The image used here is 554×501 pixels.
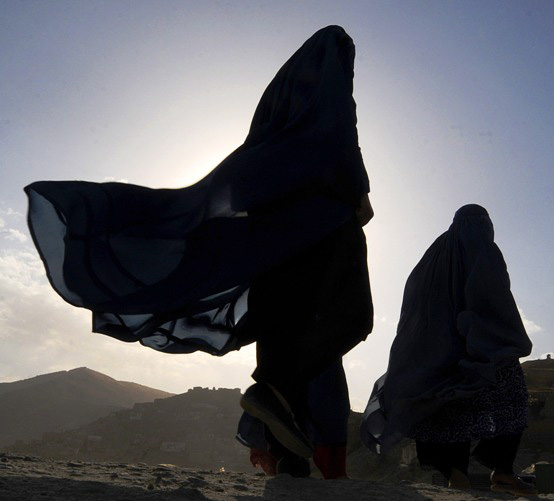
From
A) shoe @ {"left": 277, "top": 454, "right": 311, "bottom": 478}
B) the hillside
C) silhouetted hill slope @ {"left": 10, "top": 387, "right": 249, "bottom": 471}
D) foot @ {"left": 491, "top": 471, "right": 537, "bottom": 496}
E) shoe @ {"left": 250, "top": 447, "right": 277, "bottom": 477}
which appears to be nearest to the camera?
shoe @ {"left": 277, "top": 454, "right": 311, "bottom": 478}

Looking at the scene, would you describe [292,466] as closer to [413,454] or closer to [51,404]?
[413,454]

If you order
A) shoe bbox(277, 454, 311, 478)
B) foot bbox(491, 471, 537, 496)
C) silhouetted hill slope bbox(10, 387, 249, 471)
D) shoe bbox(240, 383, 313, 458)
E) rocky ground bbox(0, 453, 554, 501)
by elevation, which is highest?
shoe bbox(240, 383, 313, 458)

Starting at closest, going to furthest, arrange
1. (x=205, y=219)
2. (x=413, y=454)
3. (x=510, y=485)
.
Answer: (x=205, y=219), (x=510, y=485), (x=413, y=454)

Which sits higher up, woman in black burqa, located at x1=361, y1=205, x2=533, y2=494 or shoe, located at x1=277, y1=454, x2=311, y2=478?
woman in black burqa, located at x1=361, y1=205, x2=533, y2=494

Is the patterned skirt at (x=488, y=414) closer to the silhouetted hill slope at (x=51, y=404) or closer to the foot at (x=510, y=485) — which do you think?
the foot at (x=510, y=485)

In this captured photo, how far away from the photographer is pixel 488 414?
3.24 meters

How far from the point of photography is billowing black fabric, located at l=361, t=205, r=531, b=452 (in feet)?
10.7

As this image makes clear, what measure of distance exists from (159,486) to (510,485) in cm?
207

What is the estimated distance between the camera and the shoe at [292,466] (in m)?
2.26

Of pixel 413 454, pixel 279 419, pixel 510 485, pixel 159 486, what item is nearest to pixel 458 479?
pixel 510 485

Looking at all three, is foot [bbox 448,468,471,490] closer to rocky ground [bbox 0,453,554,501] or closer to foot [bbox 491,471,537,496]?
foot [bbox 491,471,537,496]

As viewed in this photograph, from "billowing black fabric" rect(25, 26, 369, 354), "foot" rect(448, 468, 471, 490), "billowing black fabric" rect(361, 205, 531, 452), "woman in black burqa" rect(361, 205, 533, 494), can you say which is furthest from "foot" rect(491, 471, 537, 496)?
"billowing black fabric" rect(25, 26, 369, 354)

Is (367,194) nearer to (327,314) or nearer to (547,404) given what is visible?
(327,314)

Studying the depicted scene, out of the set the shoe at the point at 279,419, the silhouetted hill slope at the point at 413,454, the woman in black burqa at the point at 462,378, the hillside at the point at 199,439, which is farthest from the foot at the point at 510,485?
the silhouetted hill slope at the point at 413,454
